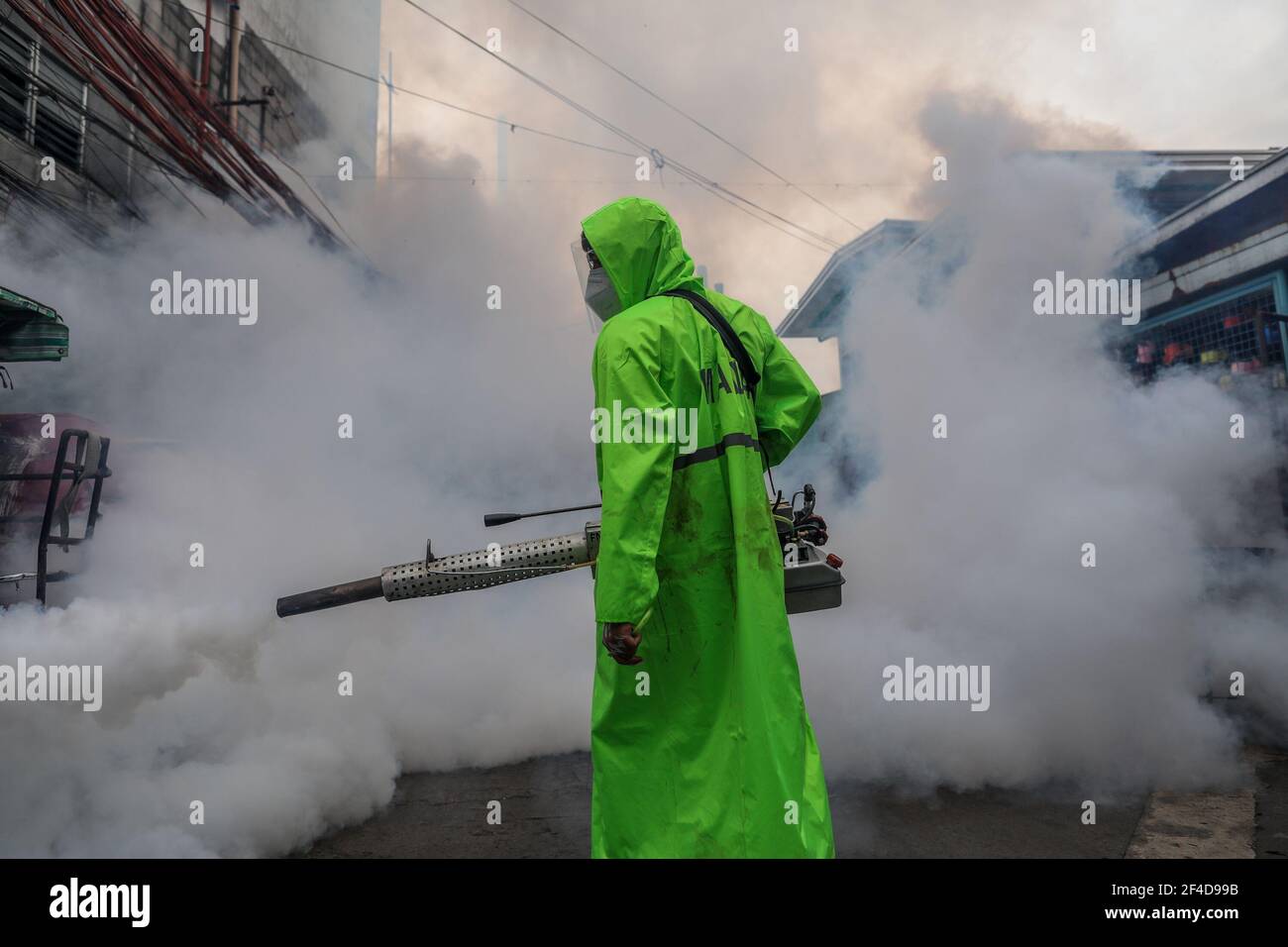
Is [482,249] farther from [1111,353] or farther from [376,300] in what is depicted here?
[1111,353]

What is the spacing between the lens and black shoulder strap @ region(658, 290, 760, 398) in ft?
7.56

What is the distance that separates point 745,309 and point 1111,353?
14.2 ft

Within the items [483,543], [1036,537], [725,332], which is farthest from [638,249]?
[483,543]

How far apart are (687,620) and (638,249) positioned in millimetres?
1039

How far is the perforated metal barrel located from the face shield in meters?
0.69

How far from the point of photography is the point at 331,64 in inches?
561

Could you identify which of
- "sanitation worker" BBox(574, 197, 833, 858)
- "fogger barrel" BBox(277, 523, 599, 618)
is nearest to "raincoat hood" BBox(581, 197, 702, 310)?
"sanitation worker" BBox(574, 197, 833, 858)

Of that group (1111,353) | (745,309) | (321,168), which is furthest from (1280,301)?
(321,168)

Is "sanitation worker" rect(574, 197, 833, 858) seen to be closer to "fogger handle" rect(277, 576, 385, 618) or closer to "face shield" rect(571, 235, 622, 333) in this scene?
"face shield" rect(571, 235, 622, 333)

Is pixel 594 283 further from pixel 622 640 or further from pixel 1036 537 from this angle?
A: pixel 1036 537

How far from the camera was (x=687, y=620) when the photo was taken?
209 cm

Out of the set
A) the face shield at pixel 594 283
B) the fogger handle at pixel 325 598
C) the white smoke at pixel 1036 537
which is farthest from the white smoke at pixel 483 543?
the face shield at pixel 594 283

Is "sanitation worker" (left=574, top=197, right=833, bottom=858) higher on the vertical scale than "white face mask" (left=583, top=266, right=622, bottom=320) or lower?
lower

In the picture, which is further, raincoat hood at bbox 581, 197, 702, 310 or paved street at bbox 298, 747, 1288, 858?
paved street at bbox 298, 747, 1288, 858
